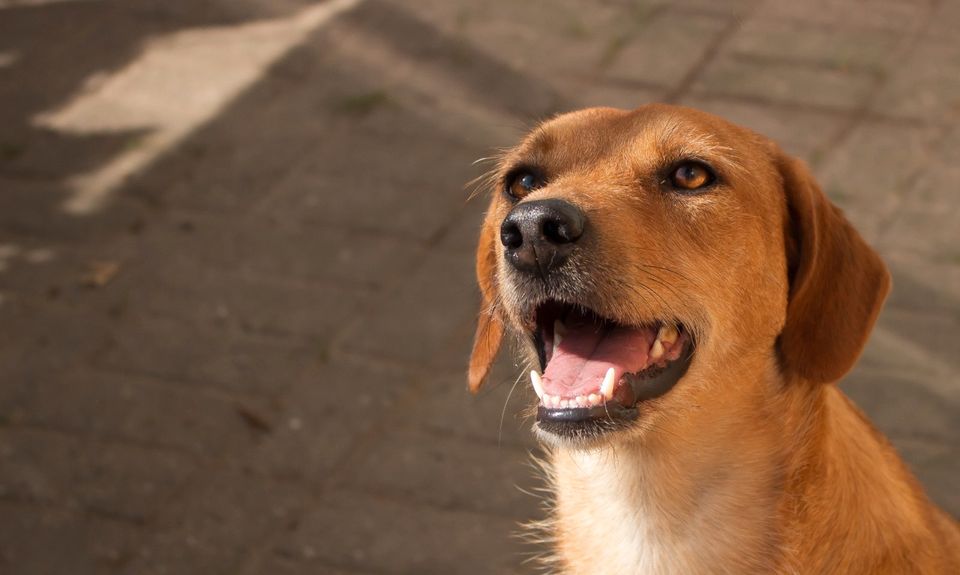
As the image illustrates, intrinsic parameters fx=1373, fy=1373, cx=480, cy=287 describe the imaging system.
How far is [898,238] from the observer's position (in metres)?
6.12

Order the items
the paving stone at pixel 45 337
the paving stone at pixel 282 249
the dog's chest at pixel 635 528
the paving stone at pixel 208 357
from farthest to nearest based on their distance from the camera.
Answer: the paving stone at pixel 282 249, the paving stone at pixel 45 337, the paving stone at pixel 208 357, the dog's chest at pixel 635 528

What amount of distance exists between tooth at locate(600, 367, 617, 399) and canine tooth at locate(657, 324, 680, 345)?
224 mm

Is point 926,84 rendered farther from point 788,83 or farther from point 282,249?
point 282,249

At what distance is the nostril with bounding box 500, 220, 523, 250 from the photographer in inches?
124

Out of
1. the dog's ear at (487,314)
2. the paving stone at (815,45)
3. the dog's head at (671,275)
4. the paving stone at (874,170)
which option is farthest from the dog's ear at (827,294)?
the paving stone at (815,45)

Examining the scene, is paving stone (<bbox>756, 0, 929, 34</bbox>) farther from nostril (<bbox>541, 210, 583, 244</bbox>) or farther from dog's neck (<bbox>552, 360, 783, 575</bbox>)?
nostril (<bbox>541, 210, 583, 244</bbox>)

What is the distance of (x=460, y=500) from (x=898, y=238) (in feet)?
8.05

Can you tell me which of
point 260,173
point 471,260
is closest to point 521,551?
point 471,260

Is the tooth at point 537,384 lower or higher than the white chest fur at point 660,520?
higher

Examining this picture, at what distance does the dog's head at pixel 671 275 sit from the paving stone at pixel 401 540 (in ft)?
4.53

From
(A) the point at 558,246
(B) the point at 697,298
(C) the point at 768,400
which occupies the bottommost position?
(C) the point at 768,400

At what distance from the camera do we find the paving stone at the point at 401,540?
473 cm

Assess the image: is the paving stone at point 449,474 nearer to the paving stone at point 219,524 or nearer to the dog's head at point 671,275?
the paving stone at point 219,524

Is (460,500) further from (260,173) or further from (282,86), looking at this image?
(282,86)
